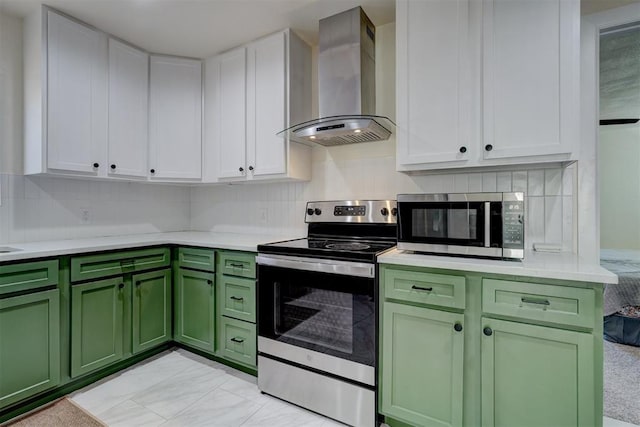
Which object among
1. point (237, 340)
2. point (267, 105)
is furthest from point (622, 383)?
point (267, 105)

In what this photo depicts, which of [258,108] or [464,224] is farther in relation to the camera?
[258,108]

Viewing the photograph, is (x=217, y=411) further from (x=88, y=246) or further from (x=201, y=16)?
(x=201, y=16)

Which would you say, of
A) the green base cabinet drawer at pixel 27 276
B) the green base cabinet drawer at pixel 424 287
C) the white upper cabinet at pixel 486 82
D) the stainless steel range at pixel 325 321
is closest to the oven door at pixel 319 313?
the stainless steel range at pixel 325 321

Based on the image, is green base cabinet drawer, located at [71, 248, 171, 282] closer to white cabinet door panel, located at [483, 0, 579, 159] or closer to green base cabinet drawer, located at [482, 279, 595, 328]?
green base cabinet drawer, located at [482, 279, 595, 328]

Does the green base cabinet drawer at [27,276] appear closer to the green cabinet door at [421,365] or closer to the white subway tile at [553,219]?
the green cabinet door at [421,365]

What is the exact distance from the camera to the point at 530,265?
4.44ft

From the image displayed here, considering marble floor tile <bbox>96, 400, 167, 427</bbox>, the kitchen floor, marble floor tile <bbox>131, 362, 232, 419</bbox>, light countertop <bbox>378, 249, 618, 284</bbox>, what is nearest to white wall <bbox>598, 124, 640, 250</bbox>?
light countertop <bbox>378, 249, 618, 284</bbox>

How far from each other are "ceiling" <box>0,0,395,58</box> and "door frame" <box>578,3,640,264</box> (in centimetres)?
117

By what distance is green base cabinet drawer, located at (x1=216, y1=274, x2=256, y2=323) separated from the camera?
2107 millimetres

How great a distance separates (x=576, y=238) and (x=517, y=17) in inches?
47.8

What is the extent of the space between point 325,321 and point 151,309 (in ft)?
4.71

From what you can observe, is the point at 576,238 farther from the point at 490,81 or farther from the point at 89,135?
the point at 89,135

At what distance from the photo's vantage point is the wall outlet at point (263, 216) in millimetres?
2838

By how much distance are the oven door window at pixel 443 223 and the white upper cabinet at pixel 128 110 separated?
222cm
